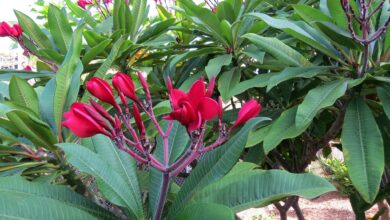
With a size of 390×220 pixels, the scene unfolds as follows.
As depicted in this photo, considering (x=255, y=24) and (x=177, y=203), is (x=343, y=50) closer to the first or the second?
(x=255, y=24)

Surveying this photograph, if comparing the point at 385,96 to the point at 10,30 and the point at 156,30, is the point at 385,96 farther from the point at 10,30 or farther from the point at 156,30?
the point at 10,30

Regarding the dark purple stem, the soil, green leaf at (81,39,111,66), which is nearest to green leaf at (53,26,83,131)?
green leaf at (81,39,111,66)

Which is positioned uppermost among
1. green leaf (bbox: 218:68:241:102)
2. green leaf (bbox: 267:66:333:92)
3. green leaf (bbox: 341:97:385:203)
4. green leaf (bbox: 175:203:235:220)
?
green leaf (bbox: 267:66:333:92)

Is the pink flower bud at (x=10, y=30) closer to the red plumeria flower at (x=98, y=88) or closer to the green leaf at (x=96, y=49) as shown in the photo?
the green leaf at (x=96, y=49)

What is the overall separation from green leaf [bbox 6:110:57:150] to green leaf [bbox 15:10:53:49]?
0.82 m

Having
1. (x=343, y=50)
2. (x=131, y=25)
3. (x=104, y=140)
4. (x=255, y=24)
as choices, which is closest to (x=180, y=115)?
(x=104, y=140)

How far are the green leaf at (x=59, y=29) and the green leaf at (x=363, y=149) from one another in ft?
3.54

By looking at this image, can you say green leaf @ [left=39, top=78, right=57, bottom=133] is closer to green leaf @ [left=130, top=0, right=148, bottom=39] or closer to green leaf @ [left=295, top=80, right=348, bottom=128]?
green leaf @ [left=295, top=80, right=348, bottom=128]

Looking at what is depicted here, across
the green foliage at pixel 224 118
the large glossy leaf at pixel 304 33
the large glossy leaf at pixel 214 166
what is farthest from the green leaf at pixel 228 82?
the large glossy leaf at pixel 214 166

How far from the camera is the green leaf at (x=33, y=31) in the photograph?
5.49ft

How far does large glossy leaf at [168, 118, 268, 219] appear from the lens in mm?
774

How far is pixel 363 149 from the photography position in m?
1.03

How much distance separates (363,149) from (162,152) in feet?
1.61

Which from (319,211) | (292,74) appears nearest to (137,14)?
(292,74)
